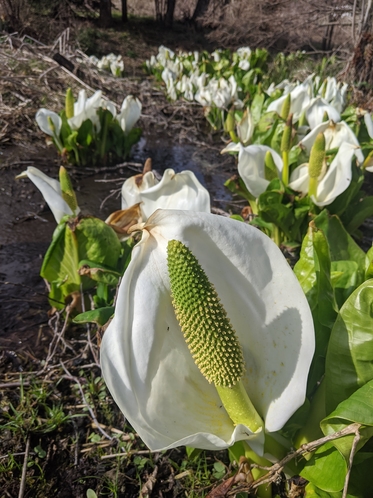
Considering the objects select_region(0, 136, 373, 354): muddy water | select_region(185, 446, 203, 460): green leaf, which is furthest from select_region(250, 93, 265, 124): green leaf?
select_region(185, 446, 203, 460): green leaf

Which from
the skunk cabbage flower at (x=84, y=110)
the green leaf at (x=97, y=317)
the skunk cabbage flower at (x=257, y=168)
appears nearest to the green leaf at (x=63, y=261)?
the green leaf at (x=97, y=317)

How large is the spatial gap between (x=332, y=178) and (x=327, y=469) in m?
1.31

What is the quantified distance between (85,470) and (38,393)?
313 millimetres

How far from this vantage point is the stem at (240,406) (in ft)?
2.34

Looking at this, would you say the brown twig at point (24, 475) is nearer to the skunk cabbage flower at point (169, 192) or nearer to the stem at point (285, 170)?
the skunk cabbage flower at point (169, 192)

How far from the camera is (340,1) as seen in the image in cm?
712

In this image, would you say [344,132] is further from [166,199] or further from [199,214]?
[199,214]

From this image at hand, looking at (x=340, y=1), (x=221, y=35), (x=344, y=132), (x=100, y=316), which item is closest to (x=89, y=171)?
(x=344, y=132)

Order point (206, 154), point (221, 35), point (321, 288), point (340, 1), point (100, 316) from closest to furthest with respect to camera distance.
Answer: point (321, 288), point (100, 316), point (206, 154), point (340, 1), point (221, 35)

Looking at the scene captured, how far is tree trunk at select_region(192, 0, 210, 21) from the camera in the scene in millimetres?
16500

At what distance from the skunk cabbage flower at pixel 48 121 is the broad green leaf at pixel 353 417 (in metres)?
2.61

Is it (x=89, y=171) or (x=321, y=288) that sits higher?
(x=321, y=288)

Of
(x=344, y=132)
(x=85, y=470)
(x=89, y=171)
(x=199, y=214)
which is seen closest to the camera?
(x=199, y=214)

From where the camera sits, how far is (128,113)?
317cm
